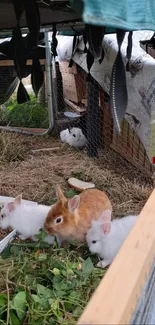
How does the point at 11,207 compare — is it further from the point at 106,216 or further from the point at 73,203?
the point at 106,216

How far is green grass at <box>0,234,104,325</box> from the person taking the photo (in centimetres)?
135

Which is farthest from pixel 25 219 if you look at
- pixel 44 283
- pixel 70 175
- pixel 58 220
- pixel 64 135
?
pixel 64 135

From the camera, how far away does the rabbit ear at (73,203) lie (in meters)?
1.80

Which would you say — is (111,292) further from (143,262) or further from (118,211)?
(118,211)

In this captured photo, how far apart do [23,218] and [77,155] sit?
1.80 metres

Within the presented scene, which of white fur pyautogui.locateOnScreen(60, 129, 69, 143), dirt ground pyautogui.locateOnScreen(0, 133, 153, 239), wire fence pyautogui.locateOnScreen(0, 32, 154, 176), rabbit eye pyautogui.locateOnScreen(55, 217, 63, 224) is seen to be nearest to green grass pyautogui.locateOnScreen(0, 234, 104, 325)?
rabbit eye pyautogui.locateOnScreen(55, 217, 63, 224)

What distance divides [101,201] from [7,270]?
76 cm

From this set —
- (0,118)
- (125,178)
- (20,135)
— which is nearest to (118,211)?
(125,178)

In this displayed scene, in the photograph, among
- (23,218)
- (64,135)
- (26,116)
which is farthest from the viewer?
(26,116)

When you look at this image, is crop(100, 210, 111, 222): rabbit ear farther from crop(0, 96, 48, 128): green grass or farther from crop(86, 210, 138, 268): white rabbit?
crop(0, 96, 48, 128): green grass

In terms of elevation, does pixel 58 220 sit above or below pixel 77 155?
above

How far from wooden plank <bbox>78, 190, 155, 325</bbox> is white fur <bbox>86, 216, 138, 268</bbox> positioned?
68 cm

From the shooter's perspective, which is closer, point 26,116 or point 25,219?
point 25,219

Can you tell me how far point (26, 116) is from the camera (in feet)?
15.9
